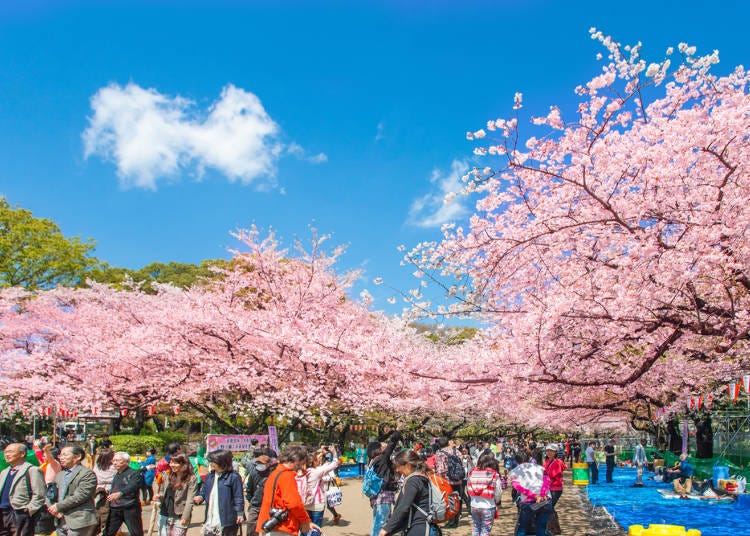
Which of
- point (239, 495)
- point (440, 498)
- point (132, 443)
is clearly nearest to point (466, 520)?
point (239, 495)

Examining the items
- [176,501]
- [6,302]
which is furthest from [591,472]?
[6,302]

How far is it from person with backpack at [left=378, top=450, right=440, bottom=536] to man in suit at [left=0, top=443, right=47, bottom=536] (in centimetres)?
399

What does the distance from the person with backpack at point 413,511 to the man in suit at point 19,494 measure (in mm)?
3987

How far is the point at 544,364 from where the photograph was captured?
7.71 metres

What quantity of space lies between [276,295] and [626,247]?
1032 centimetres

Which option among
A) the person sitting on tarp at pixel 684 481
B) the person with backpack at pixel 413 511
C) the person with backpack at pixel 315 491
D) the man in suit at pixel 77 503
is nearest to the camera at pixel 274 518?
the person with backpack at pixel 413 511

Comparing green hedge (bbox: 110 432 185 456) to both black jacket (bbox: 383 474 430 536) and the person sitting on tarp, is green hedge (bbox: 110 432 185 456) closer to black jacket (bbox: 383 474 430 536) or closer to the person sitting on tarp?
the person sitting on tarp

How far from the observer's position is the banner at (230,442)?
37.0ft

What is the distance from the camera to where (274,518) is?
4773 mm

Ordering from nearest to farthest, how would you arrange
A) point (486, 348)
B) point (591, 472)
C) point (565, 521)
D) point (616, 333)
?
point (616, 333) → point (486, 348) → point (565, 521) → point (591, 472)

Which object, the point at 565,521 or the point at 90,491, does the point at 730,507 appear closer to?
the point at 565,521

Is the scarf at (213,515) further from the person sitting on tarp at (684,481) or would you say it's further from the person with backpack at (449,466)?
the person sitting on tarp at (684,481)

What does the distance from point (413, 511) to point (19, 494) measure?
14.4ft

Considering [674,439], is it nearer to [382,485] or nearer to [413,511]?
[382,485]
